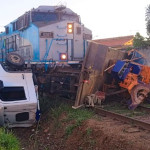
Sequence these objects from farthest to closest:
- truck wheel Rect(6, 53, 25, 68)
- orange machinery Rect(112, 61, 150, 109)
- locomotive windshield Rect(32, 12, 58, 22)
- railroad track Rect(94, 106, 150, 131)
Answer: locomotive windshield Rect(32, 12, 58, 22) → truck wheel Rect(6, 53, 25, 68) → orange machinery Rect(112, 61, 150, 109) → railroad track Rect(94, 106, 150, 131)

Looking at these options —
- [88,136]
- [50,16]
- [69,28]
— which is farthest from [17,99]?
[50,16]

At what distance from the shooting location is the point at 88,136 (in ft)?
20.4

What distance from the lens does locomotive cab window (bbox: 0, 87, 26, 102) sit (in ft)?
24.3

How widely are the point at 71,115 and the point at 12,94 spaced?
1850 mm

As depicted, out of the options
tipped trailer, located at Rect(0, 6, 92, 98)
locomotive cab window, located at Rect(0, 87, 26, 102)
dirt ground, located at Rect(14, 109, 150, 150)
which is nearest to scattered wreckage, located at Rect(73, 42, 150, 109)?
tipped trailer, located at Rect(0, 6, 92, 98)

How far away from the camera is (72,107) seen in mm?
8141

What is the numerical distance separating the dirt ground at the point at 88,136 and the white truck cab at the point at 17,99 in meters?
0.51

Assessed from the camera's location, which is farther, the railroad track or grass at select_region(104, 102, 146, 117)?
grass at select_region(104, 102, 146, 117)

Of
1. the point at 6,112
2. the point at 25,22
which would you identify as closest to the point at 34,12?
the point at 25,22

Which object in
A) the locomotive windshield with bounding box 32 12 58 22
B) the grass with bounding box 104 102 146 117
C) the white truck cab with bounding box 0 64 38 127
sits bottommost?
the grass with bounding box 104 102 146 117

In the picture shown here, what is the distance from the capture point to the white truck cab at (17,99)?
7.01 metres

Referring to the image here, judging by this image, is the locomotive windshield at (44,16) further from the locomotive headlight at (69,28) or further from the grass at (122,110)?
the grass at (122,110)

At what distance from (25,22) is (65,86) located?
354cm

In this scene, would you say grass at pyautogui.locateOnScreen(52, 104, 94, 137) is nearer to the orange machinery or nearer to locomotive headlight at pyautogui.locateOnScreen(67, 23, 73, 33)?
the orange machinery
